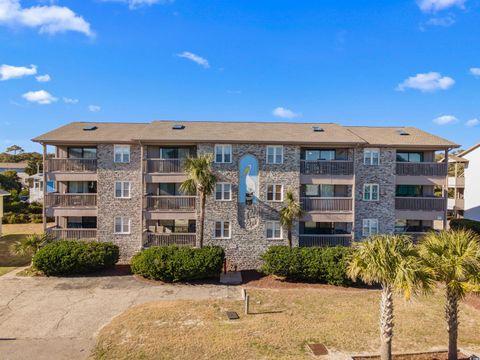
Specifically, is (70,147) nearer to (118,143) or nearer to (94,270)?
(118,143)

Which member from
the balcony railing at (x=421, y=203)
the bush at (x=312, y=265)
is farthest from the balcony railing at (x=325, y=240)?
the balcony railing at (x=421, y=203)

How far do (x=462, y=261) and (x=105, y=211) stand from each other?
2361cm

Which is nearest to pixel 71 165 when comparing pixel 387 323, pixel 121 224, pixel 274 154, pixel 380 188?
pixel 121 224

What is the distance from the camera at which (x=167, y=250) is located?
20.3 metres

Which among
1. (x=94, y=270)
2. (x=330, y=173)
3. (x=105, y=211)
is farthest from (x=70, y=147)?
(x=330, y=173)

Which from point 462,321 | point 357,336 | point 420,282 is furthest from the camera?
point 462,321

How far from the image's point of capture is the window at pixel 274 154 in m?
23.5

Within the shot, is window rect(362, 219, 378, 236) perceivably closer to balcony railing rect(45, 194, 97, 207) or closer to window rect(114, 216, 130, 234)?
window rect(114, 216, 130, 234)

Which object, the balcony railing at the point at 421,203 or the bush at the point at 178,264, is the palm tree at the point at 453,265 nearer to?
the bush at the point at 178,264

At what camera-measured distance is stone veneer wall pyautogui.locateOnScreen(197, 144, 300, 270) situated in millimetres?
23266

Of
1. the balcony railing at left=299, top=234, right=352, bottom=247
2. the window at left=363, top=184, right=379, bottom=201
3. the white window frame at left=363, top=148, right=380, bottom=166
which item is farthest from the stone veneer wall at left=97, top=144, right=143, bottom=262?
the white window frame at left=363, top=148, right=380, bottom=166

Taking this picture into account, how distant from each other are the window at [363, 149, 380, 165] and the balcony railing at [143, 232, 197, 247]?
626 inches

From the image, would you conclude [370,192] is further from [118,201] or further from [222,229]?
[118,201]

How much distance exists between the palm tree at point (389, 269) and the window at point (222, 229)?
539 inches
